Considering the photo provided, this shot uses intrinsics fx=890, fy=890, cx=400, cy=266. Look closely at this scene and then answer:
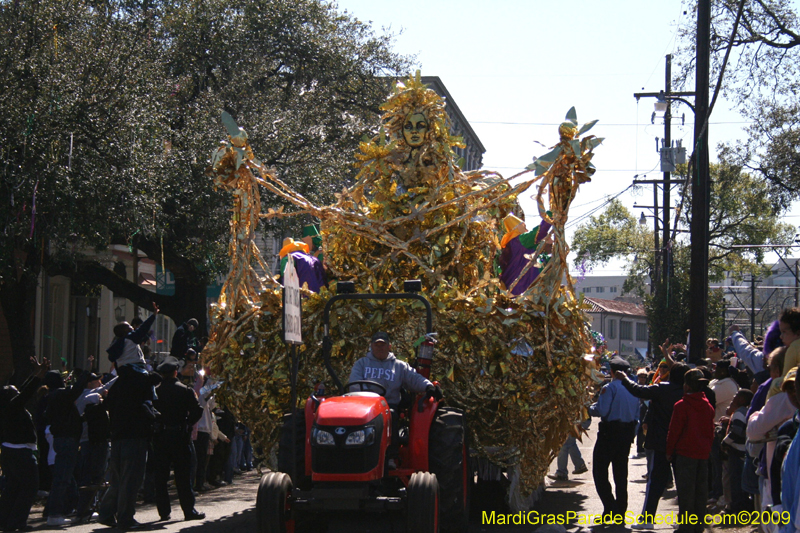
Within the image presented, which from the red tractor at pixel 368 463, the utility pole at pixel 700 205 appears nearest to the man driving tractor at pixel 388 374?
the red tractor at pixel 368 463

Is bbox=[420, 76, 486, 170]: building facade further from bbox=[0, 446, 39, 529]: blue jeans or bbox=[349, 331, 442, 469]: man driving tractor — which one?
bbox=[349, 331, 442, 469]: man driving tractor

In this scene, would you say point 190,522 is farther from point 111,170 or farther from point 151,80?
point 151,80

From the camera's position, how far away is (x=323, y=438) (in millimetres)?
6551

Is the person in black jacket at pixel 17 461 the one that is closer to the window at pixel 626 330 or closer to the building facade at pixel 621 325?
the building facade at pixel 621 325

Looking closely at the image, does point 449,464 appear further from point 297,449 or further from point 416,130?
point 416,130

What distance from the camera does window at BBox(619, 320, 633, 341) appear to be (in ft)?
228

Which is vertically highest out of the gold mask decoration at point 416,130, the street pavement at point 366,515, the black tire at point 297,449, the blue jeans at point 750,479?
→ the gold mask decoration at point 416,130

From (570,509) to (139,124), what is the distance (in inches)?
347

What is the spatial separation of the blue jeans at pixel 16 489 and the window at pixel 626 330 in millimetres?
62927

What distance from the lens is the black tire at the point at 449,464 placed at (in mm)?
7176

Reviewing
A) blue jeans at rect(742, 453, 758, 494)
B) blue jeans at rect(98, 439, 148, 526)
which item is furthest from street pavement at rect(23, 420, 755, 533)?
blue jeans at rect(742, 453, 758, 494)

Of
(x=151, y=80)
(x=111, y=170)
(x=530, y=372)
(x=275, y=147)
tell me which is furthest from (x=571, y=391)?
(x=275, y=147)

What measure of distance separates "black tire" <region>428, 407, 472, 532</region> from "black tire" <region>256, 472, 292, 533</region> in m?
1.27

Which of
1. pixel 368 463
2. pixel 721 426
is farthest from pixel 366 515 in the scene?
pixel 721 426
